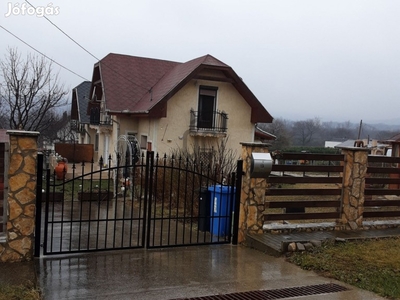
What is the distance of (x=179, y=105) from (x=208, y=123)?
1.81 metres

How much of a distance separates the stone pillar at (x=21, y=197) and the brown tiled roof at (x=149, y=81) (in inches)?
529

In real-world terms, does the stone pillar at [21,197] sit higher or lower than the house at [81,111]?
lower

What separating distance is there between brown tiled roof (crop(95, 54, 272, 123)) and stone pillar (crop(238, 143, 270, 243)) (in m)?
12.3

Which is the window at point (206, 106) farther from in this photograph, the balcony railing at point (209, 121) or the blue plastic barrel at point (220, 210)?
the blue plastic barrel at point (220, 210)

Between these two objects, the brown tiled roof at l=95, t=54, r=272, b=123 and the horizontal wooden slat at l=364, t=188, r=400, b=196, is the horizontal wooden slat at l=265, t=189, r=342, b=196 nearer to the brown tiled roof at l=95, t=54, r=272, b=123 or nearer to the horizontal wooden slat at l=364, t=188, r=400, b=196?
the horizontal wooden slat at l=364, t=188, r=400, b=196

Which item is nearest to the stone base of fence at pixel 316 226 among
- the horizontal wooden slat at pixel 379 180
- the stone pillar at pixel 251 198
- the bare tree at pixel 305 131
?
the stone pillar at pixel 251 198

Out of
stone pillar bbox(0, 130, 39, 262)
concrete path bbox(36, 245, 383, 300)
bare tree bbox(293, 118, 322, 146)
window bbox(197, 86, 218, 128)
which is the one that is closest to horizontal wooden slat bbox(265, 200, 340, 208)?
concrete path bbox(36, 245, 383, 300)

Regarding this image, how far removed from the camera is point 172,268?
6012 mm

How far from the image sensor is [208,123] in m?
21.2

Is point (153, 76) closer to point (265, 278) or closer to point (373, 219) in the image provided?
point (373, 219)

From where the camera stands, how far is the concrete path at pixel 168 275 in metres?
5.06

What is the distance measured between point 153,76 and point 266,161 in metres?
17.3

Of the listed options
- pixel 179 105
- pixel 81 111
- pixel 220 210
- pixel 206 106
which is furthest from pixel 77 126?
pixel 220 210

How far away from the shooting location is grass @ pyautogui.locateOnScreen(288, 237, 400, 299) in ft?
18.2
